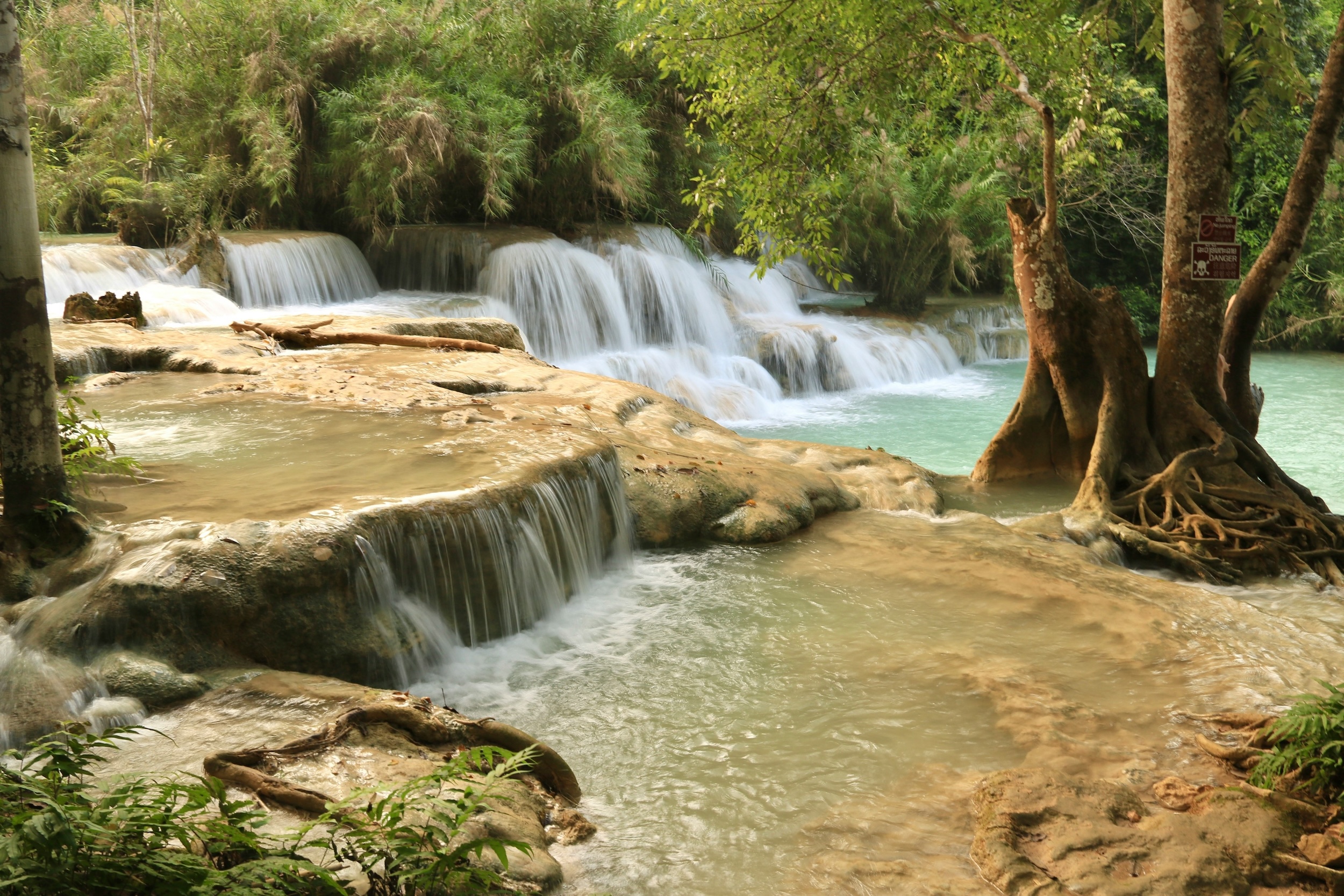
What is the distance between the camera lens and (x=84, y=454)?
540 centimetres

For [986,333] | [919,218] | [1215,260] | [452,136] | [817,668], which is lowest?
[817,668]

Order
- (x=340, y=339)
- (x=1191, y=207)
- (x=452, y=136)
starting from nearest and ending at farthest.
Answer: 1. (x=1191, y=207)
2. (x=340, y=339)
3. (x=452, y=136)

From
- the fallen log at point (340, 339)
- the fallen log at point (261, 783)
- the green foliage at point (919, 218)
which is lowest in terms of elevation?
the fallen log at point (261, 783)

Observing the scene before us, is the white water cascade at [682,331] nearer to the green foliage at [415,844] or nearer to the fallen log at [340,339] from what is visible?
the fallen log at [340,339]

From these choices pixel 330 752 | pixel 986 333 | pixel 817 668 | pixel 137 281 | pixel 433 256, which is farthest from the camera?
pixel 986 333

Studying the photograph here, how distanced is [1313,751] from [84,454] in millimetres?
5686

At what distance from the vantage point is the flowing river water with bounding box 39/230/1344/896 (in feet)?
13.3

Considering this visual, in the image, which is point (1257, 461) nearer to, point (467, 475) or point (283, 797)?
point (467, 475)

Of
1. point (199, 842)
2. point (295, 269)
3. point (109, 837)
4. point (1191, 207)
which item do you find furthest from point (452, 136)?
point (109, 837)

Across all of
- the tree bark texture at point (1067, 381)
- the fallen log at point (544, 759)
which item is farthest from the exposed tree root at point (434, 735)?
the tree bark texture at point (1067, 381)

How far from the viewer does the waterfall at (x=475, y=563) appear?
536cm

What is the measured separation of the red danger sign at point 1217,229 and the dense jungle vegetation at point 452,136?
4.24 m

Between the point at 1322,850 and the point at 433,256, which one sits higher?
the point at 433,256

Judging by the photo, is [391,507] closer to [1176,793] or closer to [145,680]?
[145,680]
